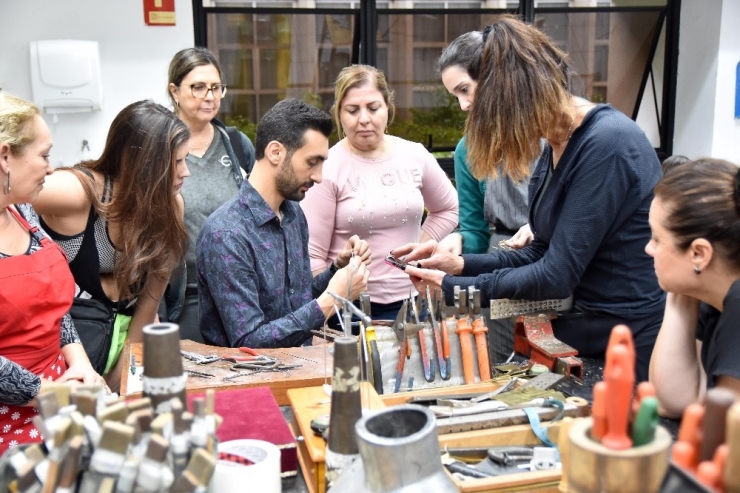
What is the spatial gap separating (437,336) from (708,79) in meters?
4.25

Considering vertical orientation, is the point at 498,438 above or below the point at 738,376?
A: below

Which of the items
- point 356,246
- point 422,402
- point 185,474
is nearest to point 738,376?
point 422,402

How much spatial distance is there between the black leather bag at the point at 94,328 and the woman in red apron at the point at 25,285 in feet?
0.62

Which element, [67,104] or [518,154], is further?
[67,104]

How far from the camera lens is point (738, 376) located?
1335 millimetres

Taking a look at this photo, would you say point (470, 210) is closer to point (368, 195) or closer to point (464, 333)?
point (368, 195)

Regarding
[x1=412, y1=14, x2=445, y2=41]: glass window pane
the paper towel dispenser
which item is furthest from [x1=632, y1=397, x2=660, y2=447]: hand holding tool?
[x1=412, y1=14, x2=445, y2=41]: glass window pane

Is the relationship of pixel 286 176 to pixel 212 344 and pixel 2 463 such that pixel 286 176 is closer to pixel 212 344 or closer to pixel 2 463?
pixel 212 344

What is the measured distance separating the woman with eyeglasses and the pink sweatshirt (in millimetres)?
397

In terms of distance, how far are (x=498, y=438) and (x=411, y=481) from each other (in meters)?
0.49

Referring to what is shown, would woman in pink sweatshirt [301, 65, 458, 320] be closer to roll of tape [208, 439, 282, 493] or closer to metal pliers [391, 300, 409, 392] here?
metal pliers [391, 300, 409, 392]

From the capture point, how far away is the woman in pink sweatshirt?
281 centimetres

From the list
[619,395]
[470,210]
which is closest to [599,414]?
[619,395]

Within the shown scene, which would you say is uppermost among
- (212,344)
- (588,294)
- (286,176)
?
(286,176)
